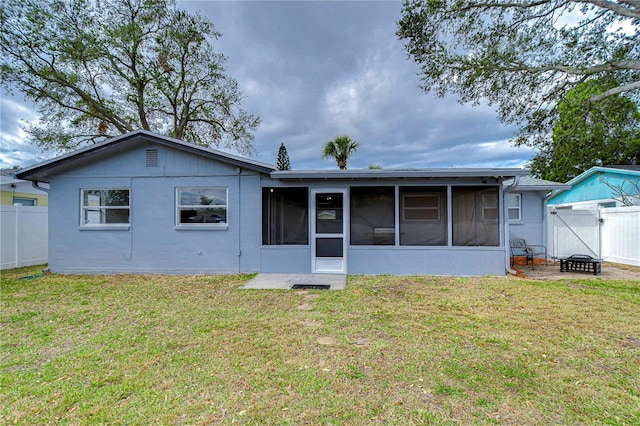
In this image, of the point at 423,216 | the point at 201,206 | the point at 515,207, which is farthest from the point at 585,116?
the point at 201,206

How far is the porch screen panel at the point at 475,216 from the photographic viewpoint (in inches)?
288

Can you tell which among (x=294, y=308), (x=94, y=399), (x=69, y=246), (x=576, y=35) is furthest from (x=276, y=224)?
(x=576, y=35)

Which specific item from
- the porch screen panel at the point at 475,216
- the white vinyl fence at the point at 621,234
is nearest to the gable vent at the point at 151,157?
the porch screen panel at the point at 475,216

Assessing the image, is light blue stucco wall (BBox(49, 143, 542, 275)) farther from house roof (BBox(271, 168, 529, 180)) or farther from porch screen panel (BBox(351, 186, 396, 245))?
house roof (BBox(271, 168, 529, 180))

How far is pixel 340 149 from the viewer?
17.3 m

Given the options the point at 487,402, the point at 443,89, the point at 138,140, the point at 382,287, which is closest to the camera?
the point at 487,402

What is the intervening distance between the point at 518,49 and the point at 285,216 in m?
9.47

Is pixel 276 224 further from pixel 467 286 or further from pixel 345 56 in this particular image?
pixel 345 56

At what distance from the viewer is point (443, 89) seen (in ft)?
32.9

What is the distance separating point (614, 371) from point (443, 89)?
31.3ft

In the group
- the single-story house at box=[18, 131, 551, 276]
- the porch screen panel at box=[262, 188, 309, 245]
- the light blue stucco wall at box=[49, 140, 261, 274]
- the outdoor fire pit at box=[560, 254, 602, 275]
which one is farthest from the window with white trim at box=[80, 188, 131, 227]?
the outdoor fire pit at box=[560, 254, 602, 275]

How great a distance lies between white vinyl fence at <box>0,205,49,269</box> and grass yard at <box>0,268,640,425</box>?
4.35 m

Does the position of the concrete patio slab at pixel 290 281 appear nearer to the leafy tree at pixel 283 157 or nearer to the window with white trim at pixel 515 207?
the window with white trim at pixel 515 207

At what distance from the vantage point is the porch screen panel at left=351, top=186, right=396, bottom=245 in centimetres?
750
